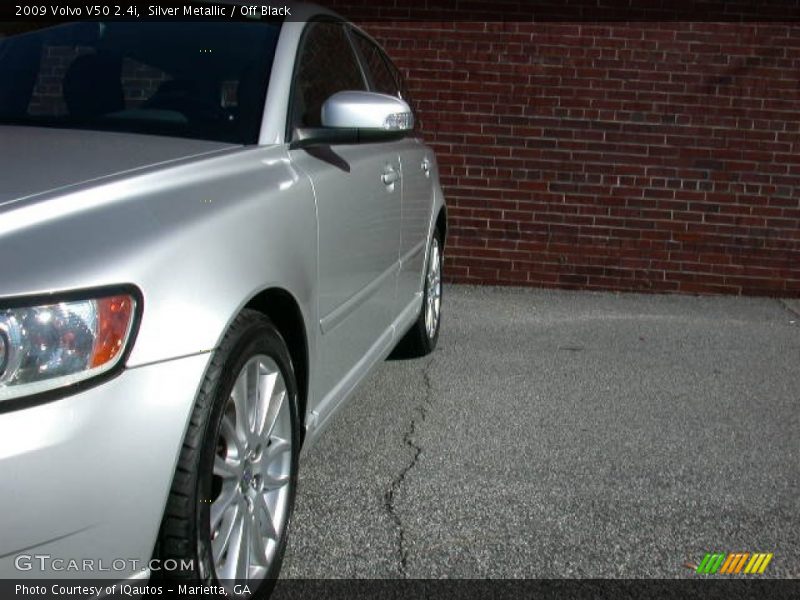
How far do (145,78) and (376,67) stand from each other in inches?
65.4

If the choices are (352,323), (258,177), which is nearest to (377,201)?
(352,323)

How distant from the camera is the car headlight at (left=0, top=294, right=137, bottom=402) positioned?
78.1 inches

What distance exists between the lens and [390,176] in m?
4.26

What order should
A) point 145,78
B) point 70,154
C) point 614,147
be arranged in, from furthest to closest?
point 614,147
point 145,78
point 70,154

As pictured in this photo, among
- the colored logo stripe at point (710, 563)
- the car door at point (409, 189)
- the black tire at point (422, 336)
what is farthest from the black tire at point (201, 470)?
the black tire at point (422, 336)

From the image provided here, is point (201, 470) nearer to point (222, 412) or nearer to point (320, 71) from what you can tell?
point (222, 412)

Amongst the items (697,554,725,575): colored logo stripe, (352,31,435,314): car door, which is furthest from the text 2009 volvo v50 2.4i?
(697,554,725,575): colored logo stripe

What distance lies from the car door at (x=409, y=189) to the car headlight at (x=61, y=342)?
254cm

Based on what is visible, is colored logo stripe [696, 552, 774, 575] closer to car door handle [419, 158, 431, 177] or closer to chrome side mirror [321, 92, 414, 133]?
chrome side mirror [321, 92, 414, 133]

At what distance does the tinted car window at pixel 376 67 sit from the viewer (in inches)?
191

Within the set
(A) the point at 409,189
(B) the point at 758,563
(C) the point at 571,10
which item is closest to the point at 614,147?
(C) the point at 571,10

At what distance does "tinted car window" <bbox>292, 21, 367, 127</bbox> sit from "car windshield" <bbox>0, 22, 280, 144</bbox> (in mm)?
142

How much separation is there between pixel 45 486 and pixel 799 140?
24.0 feet

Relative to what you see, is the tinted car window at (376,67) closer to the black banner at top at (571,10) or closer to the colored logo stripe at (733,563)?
the colored logo stripe at (733,563)
